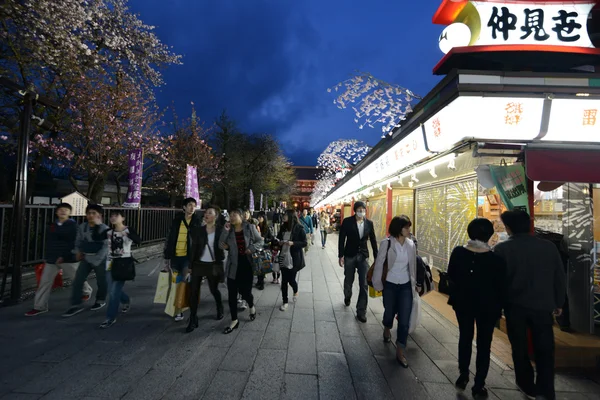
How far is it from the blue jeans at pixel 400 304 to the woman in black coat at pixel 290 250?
2.11 m

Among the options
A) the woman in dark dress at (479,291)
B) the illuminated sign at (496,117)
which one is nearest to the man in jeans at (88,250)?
the woman in dark dress at (479,291)

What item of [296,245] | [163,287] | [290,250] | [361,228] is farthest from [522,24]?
[163,287]

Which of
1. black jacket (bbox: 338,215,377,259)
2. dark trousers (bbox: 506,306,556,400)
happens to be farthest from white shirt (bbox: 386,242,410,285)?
black jacket (bbox: 338,215,377,259)

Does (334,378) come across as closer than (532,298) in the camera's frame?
No

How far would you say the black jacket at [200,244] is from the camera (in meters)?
4.62

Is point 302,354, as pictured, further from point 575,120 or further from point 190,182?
point 190,182

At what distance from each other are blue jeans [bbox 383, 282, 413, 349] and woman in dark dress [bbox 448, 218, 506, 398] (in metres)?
0.69

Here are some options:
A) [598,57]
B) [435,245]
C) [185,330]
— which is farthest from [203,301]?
[598,57]

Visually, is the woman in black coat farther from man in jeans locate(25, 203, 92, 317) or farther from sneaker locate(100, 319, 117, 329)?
man in jeans locate(25, 203, 92, 317)

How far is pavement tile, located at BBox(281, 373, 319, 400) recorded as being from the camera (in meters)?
2.98

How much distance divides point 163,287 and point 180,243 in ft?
2.74

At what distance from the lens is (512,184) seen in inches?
167

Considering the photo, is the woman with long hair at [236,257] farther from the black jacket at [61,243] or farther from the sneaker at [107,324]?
the black jacket at [61,243]

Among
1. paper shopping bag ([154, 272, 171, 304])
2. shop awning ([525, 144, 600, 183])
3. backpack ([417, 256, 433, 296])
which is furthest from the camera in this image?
paper shopping bag ([154, 272, 171, 304])
